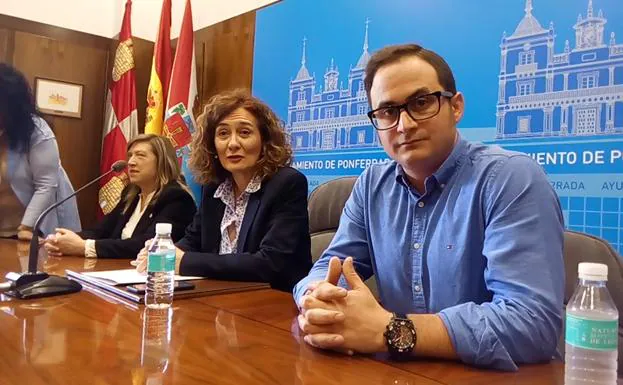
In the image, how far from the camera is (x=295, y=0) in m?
3.00

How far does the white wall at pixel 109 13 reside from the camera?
3.75 m

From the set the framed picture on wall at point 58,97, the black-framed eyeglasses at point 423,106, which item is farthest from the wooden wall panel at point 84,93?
the black-framed eyeglasses at point 423,106

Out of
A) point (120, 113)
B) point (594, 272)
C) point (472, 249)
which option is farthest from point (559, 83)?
point (120, 113)

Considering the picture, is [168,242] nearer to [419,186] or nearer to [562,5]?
[419,186]

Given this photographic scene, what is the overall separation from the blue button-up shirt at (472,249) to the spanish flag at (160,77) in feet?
Answer: 8.73

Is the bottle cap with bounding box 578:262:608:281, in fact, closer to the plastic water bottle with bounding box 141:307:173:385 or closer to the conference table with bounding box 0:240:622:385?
the conference table with bounding box 0:240:622:385

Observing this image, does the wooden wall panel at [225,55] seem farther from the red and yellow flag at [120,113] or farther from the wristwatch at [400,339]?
the wristwatch at [400,339]

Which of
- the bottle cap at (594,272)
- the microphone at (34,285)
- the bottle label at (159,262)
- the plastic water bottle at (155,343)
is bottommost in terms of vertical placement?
the plastic water bottle at (155,343)

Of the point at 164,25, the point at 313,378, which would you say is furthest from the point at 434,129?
the point at 164,25

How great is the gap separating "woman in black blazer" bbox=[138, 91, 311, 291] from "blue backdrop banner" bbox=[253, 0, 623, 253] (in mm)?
753

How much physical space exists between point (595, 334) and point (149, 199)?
2.31 meters

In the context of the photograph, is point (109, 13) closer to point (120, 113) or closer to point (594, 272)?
point (120, 113)

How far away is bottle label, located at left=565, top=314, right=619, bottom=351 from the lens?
679mm

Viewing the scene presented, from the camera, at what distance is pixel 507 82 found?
6.51 ft
